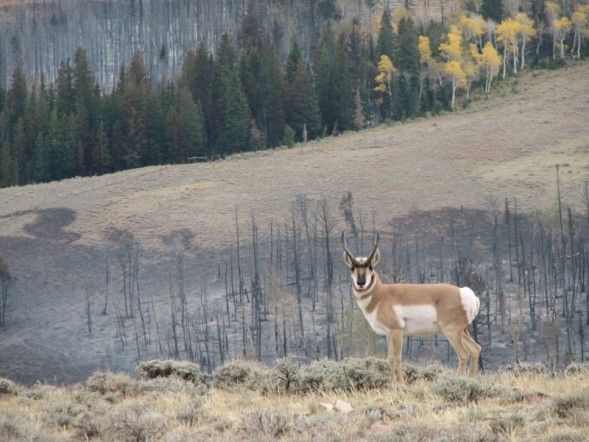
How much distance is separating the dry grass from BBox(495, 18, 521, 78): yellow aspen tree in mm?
103772

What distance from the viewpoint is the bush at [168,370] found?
15.9 m

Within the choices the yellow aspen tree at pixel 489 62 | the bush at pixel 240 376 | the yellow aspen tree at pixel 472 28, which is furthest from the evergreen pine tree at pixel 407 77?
the bush at pixel 240 376

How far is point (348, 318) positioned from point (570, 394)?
158 ft

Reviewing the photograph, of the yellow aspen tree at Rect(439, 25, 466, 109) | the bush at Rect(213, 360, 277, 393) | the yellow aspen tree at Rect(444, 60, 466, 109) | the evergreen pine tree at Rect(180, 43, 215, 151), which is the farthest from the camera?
the evergreen pine tree at Rect(180, 43, 215, 151)

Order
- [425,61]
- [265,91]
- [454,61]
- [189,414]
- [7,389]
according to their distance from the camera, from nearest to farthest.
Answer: [189,414] → [7,389] → [454,61] → [265,91] → [425,61]

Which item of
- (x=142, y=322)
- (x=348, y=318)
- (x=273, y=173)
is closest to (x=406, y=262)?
(x=348, y=318)

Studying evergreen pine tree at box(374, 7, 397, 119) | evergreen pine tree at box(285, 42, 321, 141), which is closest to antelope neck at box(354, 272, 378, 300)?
evergreen pine tree at box(285, 42, 321, 141)

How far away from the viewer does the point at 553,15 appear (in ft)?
401

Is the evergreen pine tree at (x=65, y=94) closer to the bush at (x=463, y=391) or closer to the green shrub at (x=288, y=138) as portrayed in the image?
the green shrub at (x=288, y=138)

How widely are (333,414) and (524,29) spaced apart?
10804 centimetres

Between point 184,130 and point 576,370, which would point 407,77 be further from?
point 576,370

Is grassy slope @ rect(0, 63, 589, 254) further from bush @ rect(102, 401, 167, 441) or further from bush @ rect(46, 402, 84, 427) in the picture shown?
bush @ rect(102, 401, 167, 441)

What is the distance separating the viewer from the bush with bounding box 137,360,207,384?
52.2 ft

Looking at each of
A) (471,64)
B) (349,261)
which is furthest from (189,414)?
(471,64)
